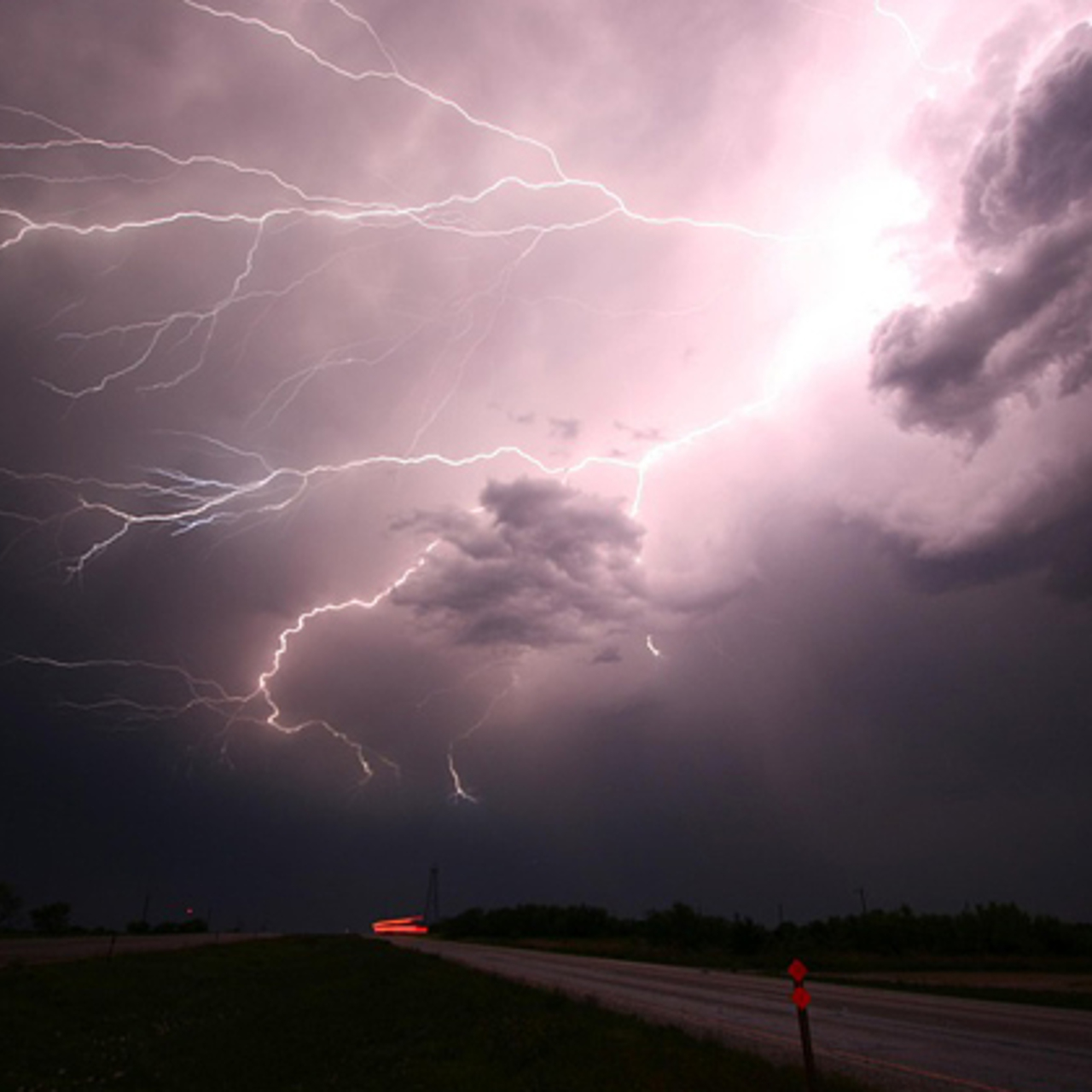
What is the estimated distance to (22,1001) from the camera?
17984 millimetres

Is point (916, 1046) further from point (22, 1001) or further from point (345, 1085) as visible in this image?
point (22, 1001)

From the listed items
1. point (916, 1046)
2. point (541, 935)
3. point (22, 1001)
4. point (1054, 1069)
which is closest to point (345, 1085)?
point (916, 1046)

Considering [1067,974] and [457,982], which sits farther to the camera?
[1067,974]

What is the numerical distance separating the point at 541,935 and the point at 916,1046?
84.6 m

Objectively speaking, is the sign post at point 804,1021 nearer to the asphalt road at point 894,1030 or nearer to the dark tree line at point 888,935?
the asphalt road at point 894,1030

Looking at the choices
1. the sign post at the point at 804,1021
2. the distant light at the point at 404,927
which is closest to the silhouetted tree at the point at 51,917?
the distant light at the point at 404,927

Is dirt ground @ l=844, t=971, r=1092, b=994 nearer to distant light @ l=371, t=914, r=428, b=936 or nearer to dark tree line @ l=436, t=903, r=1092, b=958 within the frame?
dark tree line @ l=436, t=903, r=1092, b=958

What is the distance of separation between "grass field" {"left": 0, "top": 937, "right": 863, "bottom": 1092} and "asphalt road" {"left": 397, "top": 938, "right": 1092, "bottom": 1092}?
58.4 inches

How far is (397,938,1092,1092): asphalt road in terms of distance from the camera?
888 cm

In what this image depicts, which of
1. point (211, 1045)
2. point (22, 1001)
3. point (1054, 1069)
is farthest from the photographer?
point (22, 1001)

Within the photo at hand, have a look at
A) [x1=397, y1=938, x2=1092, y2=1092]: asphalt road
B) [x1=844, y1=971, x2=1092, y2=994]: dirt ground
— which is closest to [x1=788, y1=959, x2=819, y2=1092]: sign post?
[x1=397, y1=938, x2=1092, y2=1092]: asphalt road

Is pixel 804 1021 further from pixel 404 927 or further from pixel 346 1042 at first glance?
pixel 404 927

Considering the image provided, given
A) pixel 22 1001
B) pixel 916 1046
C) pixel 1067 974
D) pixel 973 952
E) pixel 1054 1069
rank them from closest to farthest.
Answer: pixel 1054 1069
pixel 916 1046
pixel 22 1001
pixel 1067 974
pixel 973 952

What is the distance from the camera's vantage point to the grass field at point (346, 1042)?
30.5 ft
